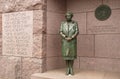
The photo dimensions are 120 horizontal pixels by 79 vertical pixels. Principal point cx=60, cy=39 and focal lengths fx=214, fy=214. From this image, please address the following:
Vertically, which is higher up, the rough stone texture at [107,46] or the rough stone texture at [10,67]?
the rough stone texture at [107,46]

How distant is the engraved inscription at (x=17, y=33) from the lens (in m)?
6.23

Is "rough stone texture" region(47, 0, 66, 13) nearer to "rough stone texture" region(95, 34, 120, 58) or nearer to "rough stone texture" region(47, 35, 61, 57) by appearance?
"rough stone texture" region(47, 35, 61, 57)

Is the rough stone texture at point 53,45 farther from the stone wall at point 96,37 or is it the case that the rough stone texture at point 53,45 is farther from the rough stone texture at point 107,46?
the rough stone texture at point 107,46

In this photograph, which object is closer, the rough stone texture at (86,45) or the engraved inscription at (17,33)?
the engraved inscription at (17,33)

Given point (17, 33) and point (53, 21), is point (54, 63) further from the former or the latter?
point (17, 33)

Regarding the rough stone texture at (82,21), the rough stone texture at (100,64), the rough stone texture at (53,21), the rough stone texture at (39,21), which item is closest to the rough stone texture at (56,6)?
the rough stone texture at (53,21)

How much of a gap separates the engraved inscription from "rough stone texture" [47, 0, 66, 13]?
587 mm

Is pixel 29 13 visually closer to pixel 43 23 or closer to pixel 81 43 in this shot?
pixel 43 23

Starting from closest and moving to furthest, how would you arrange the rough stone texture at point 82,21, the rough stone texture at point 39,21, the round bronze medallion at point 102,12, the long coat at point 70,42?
the long coat at point 70,42
the rough stone texture at point 39,21
the round bronze medallion at point 102,12
the rough stone texture at point 82,21

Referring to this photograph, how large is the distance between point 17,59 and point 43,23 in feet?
4.66

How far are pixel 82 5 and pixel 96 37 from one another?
1.13 meters

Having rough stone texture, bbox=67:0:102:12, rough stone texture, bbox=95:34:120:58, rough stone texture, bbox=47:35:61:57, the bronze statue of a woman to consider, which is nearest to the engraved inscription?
rough stone texture, bbox=47:35:61:57

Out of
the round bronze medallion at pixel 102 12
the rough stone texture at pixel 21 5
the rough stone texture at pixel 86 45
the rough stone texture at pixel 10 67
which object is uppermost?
the rough stone texture at pixel 21 5

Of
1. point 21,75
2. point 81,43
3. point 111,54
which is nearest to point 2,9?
point 21,75
